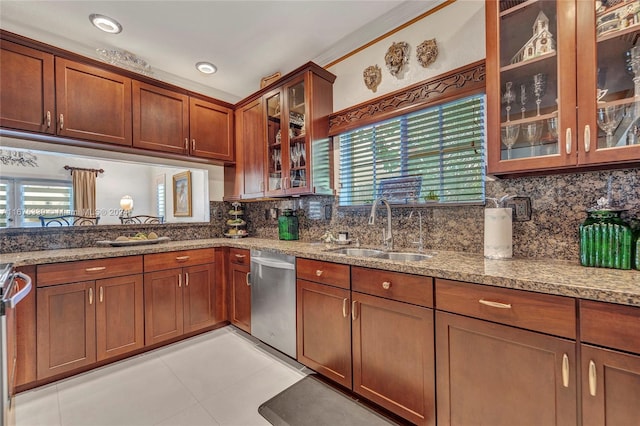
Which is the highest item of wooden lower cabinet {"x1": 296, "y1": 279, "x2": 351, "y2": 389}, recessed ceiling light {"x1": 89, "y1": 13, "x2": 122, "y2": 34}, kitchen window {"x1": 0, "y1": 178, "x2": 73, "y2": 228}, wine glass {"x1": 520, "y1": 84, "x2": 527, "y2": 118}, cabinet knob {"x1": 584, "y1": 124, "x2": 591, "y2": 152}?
recessed ceiling light {"x1": 89, "y1": 13, "x2": 122, "y2": 34}

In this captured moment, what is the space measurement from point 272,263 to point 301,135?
3.91ft

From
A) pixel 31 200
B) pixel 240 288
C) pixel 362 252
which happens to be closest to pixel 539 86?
pixel 362 252

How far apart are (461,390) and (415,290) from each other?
18.7 inches

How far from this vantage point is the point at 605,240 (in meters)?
1.30

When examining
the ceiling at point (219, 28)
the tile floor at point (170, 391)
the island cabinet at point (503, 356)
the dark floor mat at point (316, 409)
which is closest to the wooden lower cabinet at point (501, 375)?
the island cabinet at point (503, 356)

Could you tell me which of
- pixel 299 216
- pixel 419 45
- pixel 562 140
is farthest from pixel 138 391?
pixel 419 45

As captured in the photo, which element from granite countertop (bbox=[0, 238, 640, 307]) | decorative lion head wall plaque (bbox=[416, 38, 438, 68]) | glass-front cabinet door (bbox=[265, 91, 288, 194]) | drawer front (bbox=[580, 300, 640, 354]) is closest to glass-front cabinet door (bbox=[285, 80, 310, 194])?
glass-front cabinet door (bbox=[265, 91, 288, 194])

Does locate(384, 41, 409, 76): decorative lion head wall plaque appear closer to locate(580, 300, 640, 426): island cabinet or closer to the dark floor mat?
locate(580, 300, 640, 426): island cabinet

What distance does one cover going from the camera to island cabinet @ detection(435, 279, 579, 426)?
1.05m

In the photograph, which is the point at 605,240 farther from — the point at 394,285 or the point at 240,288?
the point at 240,288

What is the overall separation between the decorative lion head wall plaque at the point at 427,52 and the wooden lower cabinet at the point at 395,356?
169 centimetres

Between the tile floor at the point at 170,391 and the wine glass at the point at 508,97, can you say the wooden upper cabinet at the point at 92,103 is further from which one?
the wine glass at the point at 508,97

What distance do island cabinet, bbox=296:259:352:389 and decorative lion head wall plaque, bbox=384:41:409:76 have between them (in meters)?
1.60

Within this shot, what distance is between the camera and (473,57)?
184 centimetres
